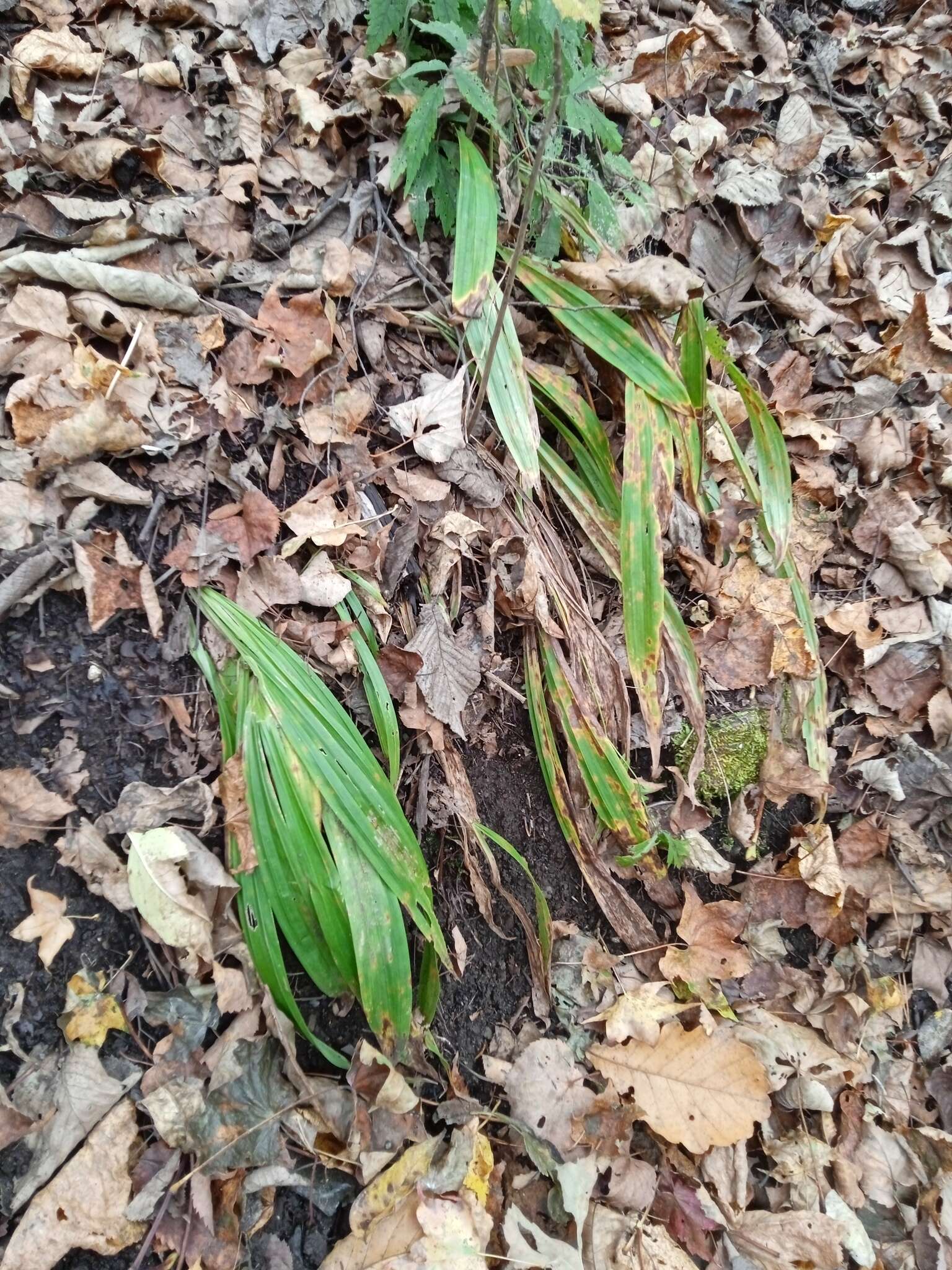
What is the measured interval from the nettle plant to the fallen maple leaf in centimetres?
165

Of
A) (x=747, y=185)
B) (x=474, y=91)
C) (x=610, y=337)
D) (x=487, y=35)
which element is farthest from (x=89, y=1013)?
(x=747, y=185)

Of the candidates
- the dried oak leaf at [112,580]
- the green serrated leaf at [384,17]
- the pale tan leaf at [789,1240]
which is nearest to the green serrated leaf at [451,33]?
the green serrated leaf at [384,17]

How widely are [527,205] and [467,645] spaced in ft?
2.94

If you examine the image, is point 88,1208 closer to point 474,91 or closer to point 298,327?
point 298,327

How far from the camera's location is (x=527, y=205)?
4.56 ft

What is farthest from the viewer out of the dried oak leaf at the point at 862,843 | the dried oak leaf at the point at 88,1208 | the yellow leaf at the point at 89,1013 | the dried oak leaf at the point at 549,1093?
the dried oak leaf at the point at 862,843

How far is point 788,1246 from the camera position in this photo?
4.91 feet

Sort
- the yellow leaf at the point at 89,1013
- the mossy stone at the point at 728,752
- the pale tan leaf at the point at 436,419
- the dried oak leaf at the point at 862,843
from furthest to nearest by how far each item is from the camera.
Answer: the dried oak leaf at the point at 862,843
the mossy stone at the point at 728,752
the pale tan leaf at the point at 436,419
the yellow leaf at the point at 89,1013

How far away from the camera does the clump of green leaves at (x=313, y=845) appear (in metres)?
1.31

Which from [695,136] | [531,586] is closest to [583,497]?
[531,586]

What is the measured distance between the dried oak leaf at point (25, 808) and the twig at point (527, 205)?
1173mm

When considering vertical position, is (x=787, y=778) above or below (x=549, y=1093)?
above

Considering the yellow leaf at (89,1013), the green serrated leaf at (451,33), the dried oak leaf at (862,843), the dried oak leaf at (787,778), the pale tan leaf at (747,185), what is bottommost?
the dried oak leaf at (862,843)

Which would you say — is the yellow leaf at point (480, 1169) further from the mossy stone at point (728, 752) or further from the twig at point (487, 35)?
the twig at point (487, 35)
